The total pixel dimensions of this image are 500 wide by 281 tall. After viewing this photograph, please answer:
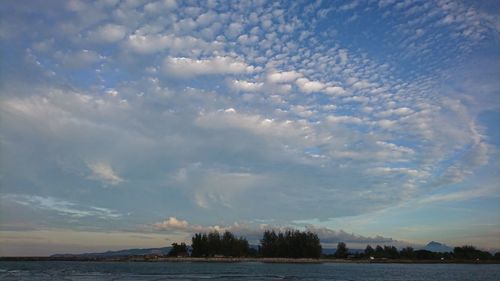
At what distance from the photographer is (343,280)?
7638 centimetres

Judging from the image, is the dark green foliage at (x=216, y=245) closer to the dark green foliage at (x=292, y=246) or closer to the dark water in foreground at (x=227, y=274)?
the dark green foliage at (x=292, y=246)

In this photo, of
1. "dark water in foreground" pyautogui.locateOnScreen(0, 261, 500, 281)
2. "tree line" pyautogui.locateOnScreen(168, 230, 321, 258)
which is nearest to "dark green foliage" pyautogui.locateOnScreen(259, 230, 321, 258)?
"tree line" pyautogui.locateOnScreen(168, 230, 321, 258)

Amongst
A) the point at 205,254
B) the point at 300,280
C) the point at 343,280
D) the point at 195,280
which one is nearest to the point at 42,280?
the point at 195,280

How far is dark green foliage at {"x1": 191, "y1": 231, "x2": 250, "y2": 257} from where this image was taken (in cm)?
19162

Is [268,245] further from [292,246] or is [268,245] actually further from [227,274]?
[227,274]

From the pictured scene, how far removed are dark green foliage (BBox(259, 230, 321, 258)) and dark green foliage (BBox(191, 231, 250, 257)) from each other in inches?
434

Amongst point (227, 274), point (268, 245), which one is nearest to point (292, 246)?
point (268, 245)

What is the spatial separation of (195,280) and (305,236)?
129742 mm

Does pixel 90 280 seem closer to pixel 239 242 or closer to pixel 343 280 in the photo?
pixel 343 280

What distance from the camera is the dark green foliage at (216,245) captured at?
19162 cm

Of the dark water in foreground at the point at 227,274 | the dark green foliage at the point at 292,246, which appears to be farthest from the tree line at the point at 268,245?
the dark water in foreground at the point at 227,274

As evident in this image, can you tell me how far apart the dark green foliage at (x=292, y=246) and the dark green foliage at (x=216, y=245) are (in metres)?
11.0

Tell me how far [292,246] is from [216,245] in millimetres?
31241

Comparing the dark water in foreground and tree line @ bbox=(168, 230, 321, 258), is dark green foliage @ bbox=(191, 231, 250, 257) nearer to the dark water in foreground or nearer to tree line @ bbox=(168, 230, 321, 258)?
tree line @ bbox=(168, 230, 321, 258)
